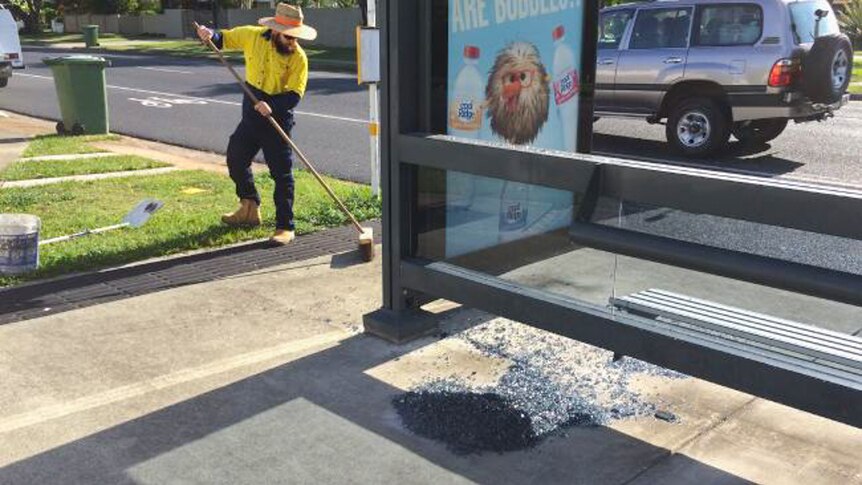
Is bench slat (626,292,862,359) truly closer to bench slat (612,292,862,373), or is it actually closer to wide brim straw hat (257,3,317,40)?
bench slat (612,292,862,373)

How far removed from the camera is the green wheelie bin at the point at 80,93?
468 inches

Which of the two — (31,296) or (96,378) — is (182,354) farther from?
(31,296)

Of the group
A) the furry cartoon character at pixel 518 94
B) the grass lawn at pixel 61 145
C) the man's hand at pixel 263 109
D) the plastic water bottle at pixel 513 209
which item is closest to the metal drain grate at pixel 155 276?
the man's hand at pixel 263 109

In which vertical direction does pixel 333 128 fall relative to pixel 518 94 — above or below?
below

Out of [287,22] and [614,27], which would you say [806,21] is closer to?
[614,27]

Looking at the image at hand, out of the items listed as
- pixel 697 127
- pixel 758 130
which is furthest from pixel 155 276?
pixel 758 130

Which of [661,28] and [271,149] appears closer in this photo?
[271,149]

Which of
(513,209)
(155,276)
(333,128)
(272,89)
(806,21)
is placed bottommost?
(155,276)

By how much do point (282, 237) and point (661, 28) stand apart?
7.16 m

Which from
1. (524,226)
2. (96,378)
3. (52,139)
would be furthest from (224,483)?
(52,139)

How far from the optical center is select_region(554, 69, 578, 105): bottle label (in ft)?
16.8

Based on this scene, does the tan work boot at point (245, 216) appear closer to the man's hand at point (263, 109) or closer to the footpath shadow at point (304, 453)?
the man's hand at point (263, 109)

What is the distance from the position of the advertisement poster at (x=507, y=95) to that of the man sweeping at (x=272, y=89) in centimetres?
191

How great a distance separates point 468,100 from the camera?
15.2 ft
